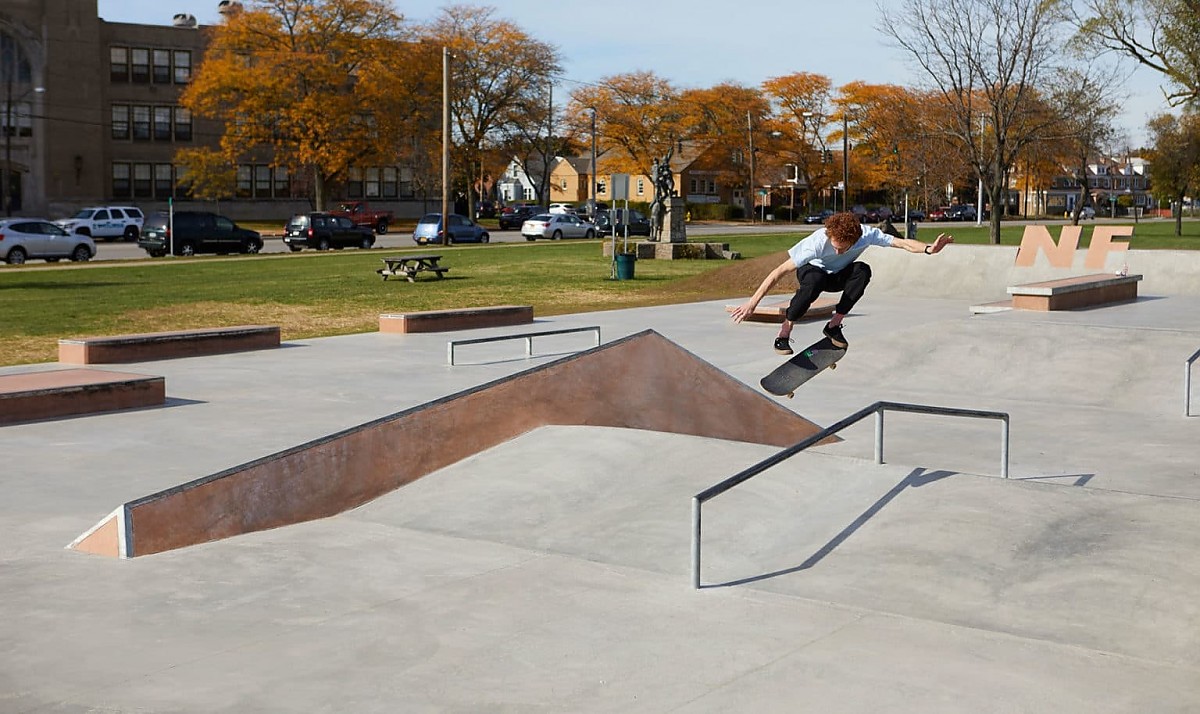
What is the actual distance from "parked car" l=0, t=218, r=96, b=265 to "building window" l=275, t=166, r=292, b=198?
37.1 meters

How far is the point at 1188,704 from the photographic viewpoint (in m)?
5.43

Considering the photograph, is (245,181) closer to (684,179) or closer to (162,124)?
(162,124)

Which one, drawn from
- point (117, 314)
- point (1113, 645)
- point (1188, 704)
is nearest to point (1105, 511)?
point (1113, 645)

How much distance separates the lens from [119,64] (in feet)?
234

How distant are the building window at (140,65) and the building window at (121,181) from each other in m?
5.28

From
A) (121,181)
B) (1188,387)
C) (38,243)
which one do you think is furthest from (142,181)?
(1188,387)

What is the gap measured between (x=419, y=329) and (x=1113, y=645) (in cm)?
1516

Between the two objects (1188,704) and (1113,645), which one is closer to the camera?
(1188,704)

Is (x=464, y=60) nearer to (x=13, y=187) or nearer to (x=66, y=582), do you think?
(x=13, y=187)

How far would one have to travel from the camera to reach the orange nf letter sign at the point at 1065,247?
28.0m

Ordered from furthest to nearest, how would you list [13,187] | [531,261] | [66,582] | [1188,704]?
[13,187], [531,261], [66,582], [1188,704]

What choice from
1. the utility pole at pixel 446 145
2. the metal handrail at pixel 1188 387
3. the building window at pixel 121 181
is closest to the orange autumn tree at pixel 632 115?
the building window at pixel 121 181

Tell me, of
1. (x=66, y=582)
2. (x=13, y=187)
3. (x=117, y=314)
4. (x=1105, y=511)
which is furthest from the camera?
Result: (x=13, y=187)

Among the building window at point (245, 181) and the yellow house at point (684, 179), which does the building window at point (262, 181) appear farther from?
the yellow house at point (684, 179)
